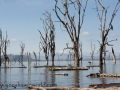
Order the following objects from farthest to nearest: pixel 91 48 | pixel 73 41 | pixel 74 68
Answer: pixel 91 48 < pixel 73 41 < pixel 74 68

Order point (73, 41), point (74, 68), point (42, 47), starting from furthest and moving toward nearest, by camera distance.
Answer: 1. point (42, 47)
2. point (73, 41)
3. point (74, 68)

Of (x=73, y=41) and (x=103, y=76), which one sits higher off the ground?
(x=73, y=41)

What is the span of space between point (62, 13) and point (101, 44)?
24.0 feet

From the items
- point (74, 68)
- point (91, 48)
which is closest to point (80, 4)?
point (74, 68)

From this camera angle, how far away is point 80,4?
1617 inches

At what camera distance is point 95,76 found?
85.8 ft

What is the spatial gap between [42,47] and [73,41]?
16051mm

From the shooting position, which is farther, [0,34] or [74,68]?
[0,34]

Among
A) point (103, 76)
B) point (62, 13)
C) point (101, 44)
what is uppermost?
point (62, 13)

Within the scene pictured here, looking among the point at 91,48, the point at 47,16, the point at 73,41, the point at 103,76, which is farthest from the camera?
the point at 91,48

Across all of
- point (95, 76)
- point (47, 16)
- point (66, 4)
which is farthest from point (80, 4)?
point (95, 76)

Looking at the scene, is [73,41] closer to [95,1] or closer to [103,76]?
[95,1]

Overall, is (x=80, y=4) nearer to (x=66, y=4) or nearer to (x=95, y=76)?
(x=66, y=4)

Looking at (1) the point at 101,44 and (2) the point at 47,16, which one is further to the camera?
(2) the point at 47,16
